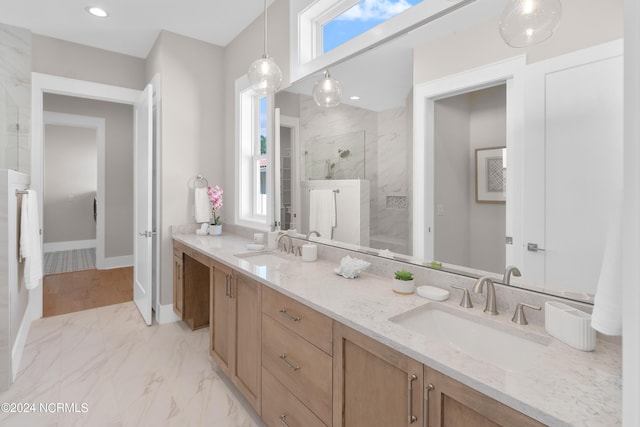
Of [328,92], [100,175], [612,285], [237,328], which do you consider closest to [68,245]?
[100,175]

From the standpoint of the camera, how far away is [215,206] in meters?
3.30

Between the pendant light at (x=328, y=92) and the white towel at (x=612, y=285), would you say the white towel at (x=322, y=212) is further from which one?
the white towel at (x=612, y=285)

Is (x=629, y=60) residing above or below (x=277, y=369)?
above

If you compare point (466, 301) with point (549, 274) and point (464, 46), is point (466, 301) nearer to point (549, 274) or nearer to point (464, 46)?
point (549, 274)

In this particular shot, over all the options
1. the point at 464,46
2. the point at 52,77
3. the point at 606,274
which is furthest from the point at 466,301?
the point at 52,77

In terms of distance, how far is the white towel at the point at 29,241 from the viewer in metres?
2.37

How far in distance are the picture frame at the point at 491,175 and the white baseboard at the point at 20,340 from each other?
3.08 meters

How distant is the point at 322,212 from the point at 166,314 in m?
2.10

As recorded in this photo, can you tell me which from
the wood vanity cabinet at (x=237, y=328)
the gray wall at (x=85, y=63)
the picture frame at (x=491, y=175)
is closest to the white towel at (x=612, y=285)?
the picture frame at (x=491, y=175)

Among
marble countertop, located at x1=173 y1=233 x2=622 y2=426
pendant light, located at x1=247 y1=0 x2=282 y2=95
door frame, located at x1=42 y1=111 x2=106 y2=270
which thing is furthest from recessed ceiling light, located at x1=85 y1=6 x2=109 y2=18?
marble countertop, located at x1=173 y1=233 x2=622 y2=426

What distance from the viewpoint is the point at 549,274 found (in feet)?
3.76

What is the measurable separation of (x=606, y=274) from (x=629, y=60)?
488mm

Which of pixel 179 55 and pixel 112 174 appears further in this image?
pixel 112 174

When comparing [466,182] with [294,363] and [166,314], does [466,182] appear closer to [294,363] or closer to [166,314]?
[294,363]
